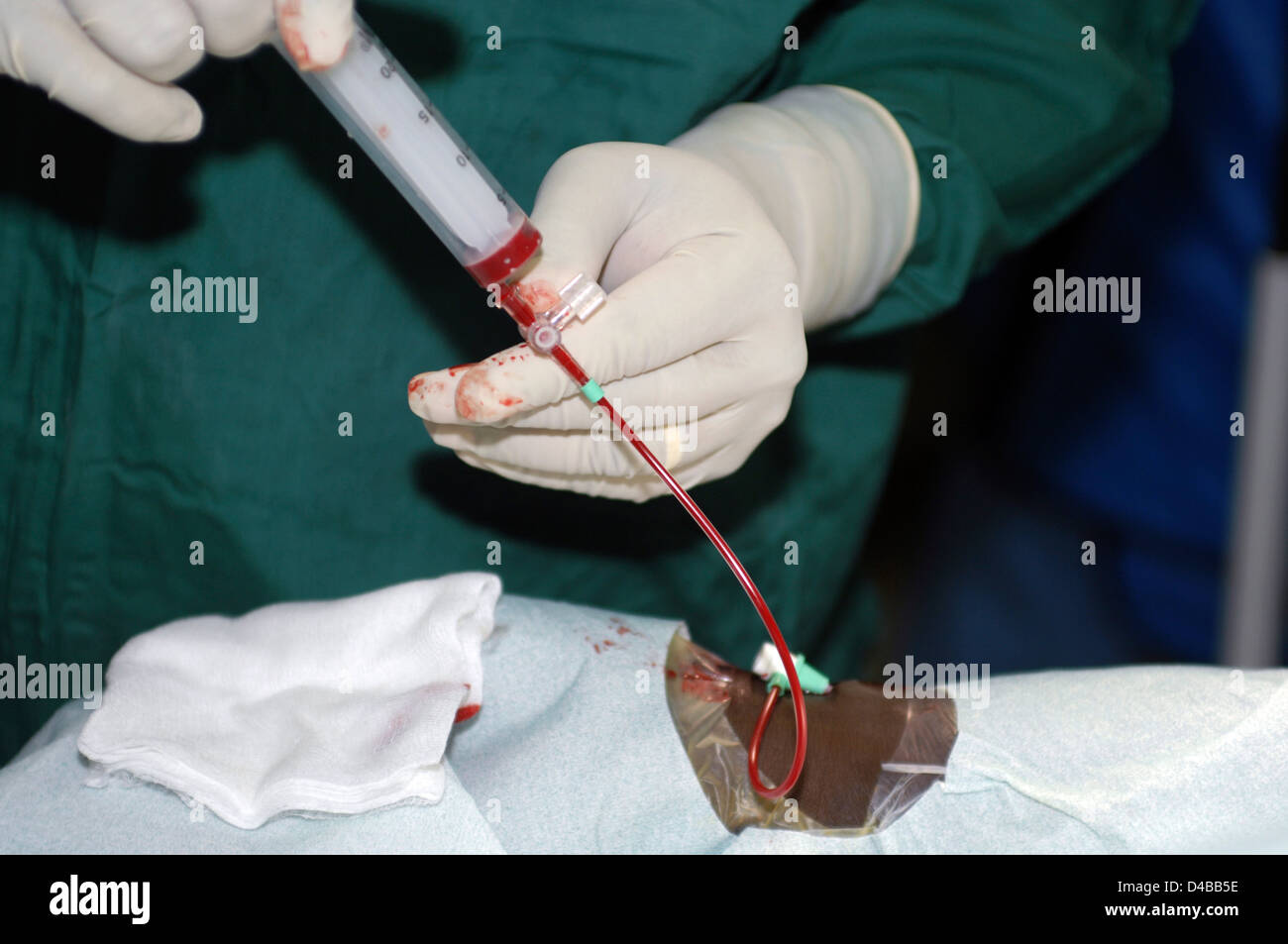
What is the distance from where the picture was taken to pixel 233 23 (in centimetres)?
68

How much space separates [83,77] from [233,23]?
0.11 meters

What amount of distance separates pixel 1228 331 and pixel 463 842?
5.30 ft

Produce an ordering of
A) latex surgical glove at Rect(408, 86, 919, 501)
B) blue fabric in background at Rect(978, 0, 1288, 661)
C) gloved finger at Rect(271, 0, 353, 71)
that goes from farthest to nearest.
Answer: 1. blue fabric in background at Rect(978, 0, 1288, 661)
2. latex surgical glove at Rect(408, 86, 919, 501)
3. gloved finger at Rect(271, 0, 353, 71)

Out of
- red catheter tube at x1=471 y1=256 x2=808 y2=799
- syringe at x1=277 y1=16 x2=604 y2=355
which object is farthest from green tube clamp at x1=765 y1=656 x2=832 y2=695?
syringe at x1=277 y1=16 x2=604 y2=355

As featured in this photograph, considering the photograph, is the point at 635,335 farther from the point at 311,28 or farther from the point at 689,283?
the point at 311,28

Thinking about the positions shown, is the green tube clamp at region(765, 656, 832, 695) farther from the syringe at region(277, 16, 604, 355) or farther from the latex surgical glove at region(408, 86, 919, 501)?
the syringe at region(277, 16, 604, 355)

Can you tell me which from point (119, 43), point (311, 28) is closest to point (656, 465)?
point (311, 28)

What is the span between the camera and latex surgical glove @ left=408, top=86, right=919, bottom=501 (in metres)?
0.73

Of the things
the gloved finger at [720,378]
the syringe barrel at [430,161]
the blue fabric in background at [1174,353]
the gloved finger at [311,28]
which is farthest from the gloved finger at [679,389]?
the blue fabric in background at [1174,353]

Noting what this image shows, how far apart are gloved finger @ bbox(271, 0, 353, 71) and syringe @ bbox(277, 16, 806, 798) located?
3 centimetres

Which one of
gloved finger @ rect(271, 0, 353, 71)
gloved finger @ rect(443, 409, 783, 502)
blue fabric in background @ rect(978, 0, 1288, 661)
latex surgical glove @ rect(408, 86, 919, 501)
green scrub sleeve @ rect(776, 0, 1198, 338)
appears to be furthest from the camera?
blue fabric in background @ rect(978, 0, 1288, 661)

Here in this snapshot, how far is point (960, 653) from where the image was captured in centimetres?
208
